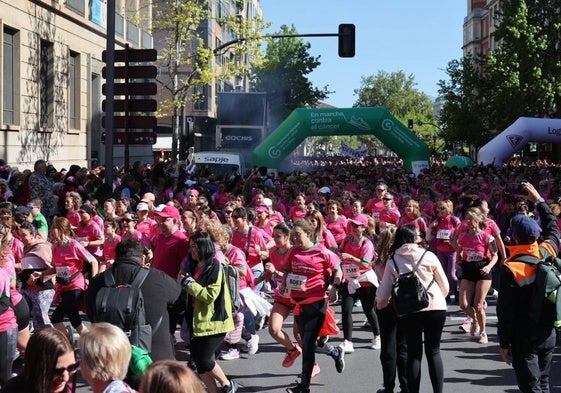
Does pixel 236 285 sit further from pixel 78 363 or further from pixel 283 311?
pixel 78 363

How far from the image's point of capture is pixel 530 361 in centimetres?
699

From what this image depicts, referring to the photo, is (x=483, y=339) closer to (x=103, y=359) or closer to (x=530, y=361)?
(x=530, y=361)

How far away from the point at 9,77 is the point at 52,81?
298 cm

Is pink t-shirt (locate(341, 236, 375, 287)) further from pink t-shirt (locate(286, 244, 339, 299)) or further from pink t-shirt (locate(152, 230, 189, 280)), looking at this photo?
pink t-shirt (locate(152, 230, 189, 280))

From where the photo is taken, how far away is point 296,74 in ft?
238

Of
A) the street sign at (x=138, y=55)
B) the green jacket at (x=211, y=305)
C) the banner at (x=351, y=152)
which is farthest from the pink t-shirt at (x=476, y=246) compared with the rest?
the banner at (x=351, y=152)

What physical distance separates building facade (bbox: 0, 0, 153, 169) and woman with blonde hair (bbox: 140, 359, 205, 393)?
19.6 meters

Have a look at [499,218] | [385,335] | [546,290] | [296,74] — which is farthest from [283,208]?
[296,74]

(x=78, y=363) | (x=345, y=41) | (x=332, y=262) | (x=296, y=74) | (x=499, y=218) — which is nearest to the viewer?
(x=78, y=363)

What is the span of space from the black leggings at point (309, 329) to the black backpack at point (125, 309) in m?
2.33

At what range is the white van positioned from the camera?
28.4 metres

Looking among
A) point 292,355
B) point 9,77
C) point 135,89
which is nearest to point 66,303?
point 292,355

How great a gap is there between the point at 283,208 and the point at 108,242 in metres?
6.80

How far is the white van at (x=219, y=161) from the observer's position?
2838cm
